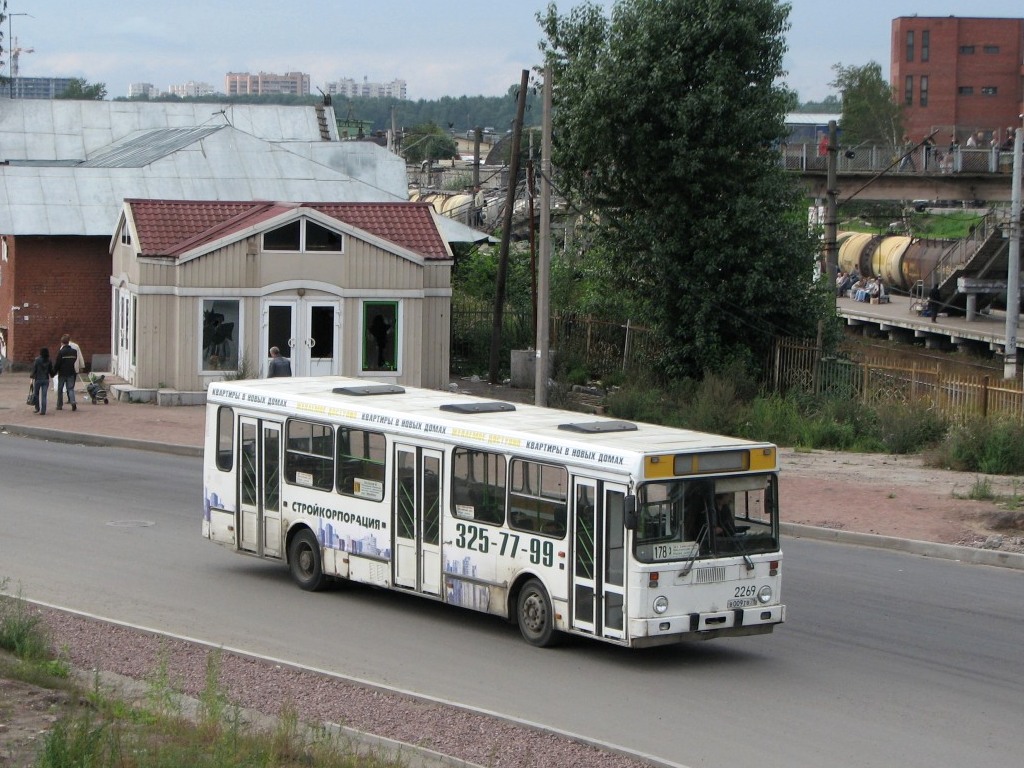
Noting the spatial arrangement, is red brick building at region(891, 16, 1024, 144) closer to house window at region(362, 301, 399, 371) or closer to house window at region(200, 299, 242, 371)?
house window at region(362, 301, 399, 371)

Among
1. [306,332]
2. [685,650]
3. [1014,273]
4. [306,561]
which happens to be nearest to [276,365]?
[306,332]

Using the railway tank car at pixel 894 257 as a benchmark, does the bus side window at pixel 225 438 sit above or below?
below

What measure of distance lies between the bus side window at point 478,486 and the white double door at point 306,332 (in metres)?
20.1

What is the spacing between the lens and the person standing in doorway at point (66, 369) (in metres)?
30.9

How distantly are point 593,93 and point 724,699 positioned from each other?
21.7m

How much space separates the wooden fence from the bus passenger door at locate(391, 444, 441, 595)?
47.4ft

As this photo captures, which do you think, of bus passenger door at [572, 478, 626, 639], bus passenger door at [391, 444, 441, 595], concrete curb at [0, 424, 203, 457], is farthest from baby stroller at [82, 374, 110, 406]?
bus passenger door at [572, 478, 626, 639]

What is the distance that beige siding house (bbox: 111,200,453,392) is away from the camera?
1282 inches

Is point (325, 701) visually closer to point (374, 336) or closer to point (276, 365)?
point (276, 365)

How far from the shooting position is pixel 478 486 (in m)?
13.1

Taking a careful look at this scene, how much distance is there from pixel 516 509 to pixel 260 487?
12.7 ft

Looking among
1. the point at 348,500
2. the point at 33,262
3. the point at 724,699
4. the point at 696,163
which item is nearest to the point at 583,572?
the point at 724,699

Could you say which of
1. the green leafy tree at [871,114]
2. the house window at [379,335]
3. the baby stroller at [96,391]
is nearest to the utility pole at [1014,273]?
the house window at [379,335]

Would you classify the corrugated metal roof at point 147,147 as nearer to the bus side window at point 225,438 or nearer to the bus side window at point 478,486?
the bus side window at point 225,438
